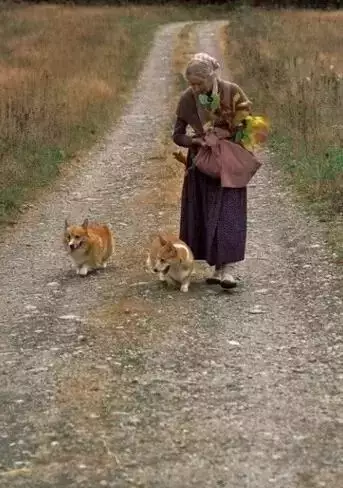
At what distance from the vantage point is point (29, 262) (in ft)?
29.3

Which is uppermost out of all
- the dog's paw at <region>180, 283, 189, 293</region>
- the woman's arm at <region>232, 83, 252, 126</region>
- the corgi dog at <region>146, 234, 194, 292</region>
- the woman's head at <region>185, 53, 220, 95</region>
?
the woman's head at <region>185, 53, 220, 95</region>

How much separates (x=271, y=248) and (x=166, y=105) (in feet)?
36.4

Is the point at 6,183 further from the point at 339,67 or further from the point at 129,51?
the point at 129,51

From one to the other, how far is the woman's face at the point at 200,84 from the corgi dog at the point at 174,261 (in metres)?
1.22

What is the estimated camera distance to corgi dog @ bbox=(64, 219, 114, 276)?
8398 mm

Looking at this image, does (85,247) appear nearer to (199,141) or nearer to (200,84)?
(199,141)

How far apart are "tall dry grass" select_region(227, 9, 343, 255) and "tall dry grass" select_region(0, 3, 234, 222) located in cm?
291

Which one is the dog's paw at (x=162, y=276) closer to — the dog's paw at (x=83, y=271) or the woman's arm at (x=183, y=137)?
the dog's paw at (x=83, y=271)

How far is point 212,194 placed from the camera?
7680 mm

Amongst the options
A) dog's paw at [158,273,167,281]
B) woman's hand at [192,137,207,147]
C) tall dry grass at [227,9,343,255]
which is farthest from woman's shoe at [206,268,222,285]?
tall dry grass at [227,9,343,255]

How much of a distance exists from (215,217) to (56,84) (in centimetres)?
1213

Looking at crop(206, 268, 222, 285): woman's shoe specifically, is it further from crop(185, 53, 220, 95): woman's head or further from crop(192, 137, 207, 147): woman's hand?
crop(185, 53, 220, 95): woman's head

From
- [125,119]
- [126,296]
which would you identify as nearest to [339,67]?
[125,119]

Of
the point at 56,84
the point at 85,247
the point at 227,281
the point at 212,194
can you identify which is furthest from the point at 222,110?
the point at 56,84
